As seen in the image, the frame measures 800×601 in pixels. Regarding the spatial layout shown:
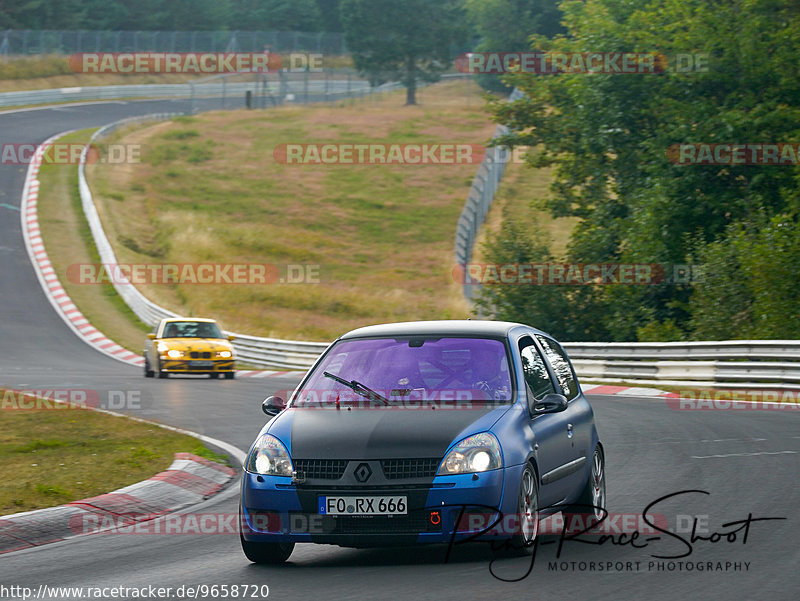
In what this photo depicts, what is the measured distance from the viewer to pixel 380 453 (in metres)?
7.24

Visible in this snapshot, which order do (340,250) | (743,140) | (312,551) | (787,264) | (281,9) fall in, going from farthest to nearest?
1. (281,9)
2. (340,250)
3. (743,140)
4. (787,264)
5. (312,551)

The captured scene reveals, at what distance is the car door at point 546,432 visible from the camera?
796cm

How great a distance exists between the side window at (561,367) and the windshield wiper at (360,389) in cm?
161

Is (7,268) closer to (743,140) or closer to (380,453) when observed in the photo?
(743,140)

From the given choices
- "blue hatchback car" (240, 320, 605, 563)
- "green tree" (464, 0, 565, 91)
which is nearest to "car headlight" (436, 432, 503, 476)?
"blue hatchback car" (240, 320, 605, 563)

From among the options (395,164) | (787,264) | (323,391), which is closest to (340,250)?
(395,164)

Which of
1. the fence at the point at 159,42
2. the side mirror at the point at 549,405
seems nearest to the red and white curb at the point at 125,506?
the side mirror at the point at 549,405

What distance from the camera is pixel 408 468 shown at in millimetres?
7238

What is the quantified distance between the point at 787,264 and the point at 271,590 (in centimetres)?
2077

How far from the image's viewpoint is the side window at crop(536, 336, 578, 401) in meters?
9.20

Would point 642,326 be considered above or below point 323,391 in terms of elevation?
below

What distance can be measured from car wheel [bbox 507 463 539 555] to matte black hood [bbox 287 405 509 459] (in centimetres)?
42

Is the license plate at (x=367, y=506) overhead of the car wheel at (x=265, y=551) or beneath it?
overhead

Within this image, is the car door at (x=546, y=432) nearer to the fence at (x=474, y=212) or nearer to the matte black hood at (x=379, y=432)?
the matte black hood at (x=379, y=432)
